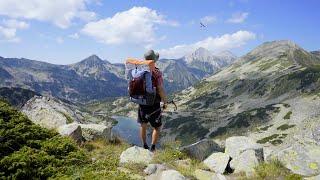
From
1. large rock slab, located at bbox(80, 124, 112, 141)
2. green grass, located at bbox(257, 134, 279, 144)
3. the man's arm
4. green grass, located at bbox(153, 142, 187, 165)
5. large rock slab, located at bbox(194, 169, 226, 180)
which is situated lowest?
green grass, located at bbox(257, 134, 279, 144)

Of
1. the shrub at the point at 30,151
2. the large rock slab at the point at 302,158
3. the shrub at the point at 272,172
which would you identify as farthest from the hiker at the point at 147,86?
the large rock slab at the point at 302,158

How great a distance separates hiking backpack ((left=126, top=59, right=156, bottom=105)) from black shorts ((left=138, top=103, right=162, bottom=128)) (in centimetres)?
28

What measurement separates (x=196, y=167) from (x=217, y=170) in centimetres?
90

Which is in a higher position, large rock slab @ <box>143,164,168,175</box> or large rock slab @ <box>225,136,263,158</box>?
large rock slab @ <box>225,136,263,158</box>

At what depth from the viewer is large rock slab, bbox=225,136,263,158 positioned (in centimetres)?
1421

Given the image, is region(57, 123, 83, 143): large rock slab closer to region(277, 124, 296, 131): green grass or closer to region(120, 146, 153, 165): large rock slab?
region(120, 146, 153, 165): large rock slab

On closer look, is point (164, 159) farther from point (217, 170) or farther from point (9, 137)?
point (9, 137)

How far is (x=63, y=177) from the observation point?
9.37 metres

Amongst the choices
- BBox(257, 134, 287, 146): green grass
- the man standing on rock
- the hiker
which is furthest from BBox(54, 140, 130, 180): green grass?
BBox(257, 134, 287, 146): green grass

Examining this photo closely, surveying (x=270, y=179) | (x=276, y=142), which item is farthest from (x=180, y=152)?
(x=276, y=142)

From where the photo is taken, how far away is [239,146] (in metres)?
14.8

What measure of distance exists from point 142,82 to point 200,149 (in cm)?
346

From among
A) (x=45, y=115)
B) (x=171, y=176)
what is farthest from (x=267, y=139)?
(x=171, y=176)

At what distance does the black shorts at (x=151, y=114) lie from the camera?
557 inches
